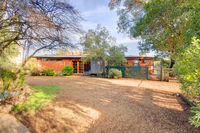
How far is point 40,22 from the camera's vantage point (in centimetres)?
275

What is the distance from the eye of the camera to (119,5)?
1041cm

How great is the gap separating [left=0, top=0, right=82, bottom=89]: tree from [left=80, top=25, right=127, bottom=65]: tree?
647 cm

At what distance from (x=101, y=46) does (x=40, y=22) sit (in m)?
8.40

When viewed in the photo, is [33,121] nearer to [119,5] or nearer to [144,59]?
[119,5]

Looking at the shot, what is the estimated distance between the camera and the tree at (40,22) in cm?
272

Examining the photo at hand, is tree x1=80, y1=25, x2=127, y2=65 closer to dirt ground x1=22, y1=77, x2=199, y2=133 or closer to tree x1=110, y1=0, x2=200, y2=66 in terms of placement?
tree x1=110, y1=0, x2=200, y2=66

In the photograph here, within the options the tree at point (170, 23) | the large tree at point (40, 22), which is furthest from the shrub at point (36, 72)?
the tree at point (170, 23)

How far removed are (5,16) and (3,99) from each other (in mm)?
2984

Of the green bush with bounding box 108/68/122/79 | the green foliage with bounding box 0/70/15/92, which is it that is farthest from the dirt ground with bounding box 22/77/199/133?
the green bush with bounding box 108/68/122/79

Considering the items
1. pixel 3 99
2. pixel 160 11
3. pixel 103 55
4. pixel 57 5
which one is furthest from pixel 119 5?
pixel 3 99

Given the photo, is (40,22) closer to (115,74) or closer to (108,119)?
(108,119)

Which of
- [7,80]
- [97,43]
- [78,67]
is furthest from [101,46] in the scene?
[7,80]

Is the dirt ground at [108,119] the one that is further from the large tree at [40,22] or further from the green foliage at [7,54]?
the green foliage at [7,54]

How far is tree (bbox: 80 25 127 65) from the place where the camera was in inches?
426
